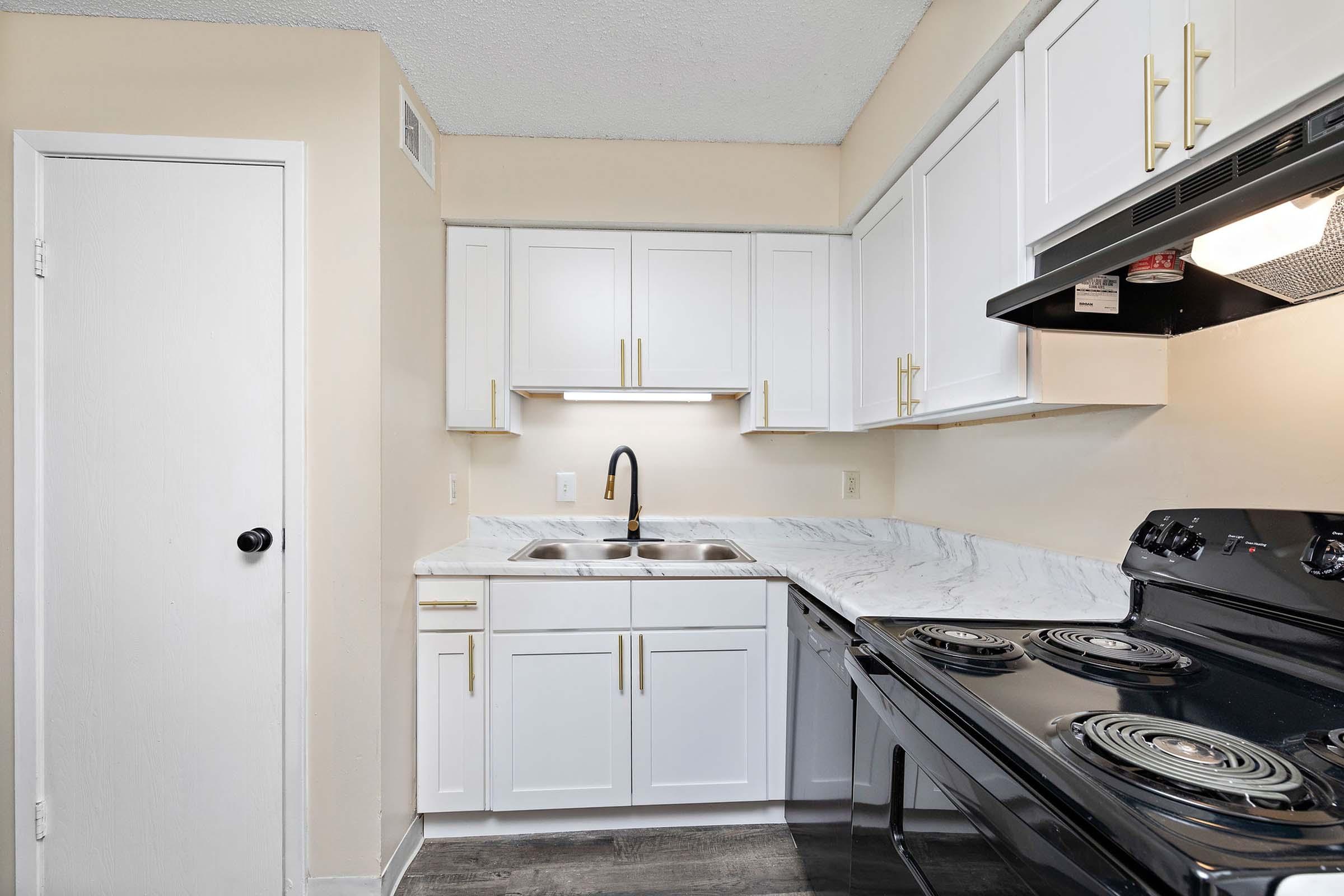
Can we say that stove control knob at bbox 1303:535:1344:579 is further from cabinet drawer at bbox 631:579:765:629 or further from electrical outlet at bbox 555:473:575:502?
electrical outlet at bbox 555:473:575:502

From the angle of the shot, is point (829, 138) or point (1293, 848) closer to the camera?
point (1293, 848)

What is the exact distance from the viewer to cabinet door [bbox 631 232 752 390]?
230 centimetres

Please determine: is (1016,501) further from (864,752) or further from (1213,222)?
(1213,222)

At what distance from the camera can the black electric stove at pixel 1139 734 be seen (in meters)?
0.54

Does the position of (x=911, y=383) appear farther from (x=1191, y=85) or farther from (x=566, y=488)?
(x=566, y=488)

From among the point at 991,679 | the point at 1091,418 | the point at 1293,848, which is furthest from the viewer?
the point at 1091,418

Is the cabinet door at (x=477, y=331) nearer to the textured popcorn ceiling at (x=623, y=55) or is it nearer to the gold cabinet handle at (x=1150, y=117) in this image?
the textured popcorn ceiling at (x=623, y=55)

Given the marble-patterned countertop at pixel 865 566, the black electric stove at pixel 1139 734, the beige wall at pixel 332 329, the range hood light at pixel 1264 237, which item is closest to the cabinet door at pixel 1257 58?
the range hood light at pixel 1264 237

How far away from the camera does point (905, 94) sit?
5.71 ft

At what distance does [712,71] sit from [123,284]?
1.80m

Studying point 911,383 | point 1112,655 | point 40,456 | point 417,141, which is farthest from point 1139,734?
point 40,456

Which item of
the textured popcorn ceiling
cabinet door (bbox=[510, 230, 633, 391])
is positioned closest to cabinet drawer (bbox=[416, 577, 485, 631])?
cabinet door (bbox=[510, 230, 633, 391])

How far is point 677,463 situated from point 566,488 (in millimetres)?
487

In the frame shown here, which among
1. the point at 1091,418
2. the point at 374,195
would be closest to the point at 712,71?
the point at 374,195
